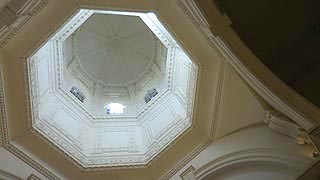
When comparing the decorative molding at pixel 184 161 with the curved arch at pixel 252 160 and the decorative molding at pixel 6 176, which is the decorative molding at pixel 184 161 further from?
the decorative molding at pixel 6 176

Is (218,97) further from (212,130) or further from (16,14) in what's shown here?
(16,14)

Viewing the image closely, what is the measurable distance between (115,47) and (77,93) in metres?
3.22

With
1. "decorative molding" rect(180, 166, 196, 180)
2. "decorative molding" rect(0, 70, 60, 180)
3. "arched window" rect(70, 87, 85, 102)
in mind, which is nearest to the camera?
"decorative molding" rect(0, 70, 60, 180)

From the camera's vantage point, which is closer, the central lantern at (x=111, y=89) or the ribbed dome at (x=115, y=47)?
the central lantern at (x=111, y=89)

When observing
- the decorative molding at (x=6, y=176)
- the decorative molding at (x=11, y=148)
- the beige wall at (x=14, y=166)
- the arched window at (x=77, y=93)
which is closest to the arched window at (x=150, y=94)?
the arched window at (x=77, y=93)

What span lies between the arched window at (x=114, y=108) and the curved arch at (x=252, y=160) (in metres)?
3.97

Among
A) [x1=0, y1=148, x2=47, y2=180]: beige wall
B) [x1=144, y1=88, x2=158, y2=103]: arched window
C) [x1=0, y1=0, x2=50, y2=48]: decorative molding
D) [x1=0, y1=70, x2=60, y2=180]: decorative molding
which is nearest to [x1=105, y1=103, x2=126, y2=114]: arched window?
[x1=144, y1=88, x2=158, y2=103]: arched window

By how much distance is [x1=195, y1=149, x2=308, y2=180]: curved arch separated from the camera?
8773 mm

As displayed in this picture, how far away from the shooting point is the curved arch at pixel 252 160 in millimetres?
8773

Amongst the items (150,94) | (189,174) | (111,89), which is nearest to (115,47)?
(111,89)

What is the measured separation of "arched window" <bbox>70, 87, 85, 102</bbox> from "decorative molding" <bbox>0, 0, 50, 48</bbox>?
13.7 feet

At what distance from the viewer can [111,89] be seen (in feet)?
49.7

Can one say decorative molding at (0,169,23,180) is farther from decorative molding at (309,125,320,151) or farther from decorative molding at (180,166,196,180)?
decorative molding at (309,125,320,151)

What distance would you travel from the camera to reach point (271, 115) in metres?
9.16
